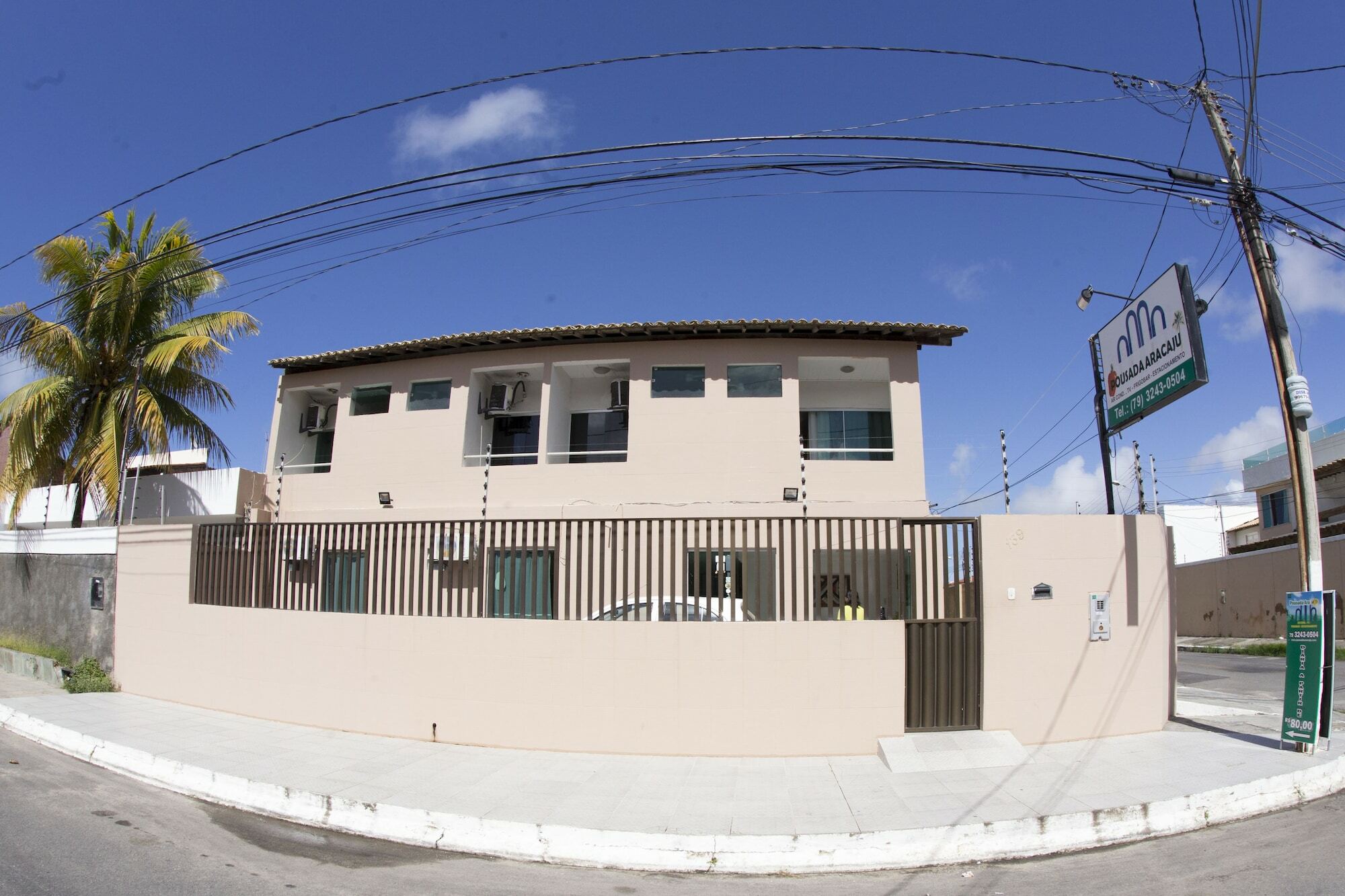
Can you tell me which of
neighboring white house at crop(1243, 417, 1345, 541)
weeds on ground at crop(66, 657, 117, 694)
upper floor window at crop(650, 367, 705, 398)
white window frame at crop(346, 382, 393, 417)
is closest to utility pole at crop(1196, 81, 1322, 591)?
upper floor window at crop(650, 367, 705, 398)

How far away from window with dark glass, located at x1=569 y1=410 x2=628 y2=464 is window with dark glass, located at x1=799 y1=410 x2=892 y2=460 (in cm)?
343

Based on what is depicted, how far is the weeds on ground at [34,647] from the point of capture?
493 inches

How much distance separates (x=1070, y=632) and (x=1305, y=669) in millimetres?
2113

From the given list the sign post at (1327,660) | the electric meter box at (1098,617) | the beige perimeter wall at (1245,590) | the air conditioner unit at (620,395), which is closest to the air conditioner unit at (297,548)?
the air conditioner unit at (620,395)

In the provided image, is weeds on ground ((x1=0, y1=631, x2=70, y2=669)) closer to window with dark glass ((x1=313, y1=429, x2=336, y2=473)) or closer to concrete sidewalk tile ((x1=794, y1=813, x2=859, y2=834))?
window with dark glass ((x1=313, y1=429, x2=336, y2=473))

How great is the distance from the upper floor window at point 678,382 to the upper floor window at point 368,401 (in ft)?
→ 18.6

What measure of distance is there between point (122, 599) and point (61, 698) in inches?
59.2

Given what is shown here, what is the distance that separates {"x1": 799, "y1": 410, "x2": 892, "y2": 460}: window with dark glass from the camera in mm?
14430

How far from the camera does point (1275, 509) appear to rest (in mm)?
32875

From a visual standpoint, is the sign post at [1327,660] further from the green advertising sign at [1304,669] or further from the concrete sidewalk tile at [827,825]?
the concrete sidewalk tile at [827,825]

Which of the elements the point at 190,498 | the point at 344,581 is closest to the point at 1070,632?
the point at 344,581

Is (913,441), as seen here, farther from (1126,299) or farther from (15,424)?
(15,424)

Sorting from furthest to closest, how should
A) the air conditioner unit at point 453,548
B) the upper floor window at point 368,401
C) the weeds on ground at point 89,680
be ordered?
the upper floor window at point 368,401 < the weeds on ground at point 89,680 < the air conditioner unit at point 453,548

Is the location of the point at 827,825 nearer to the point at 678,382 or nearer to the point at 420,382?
the point at 678,382
